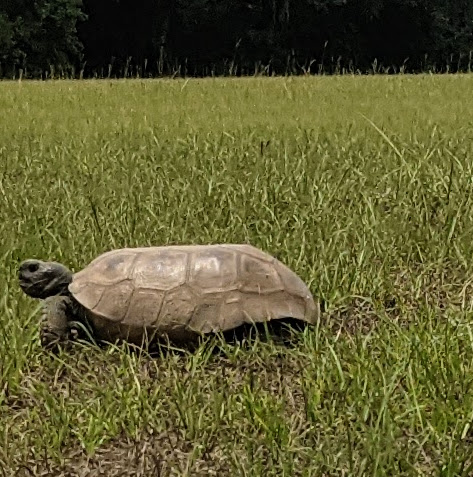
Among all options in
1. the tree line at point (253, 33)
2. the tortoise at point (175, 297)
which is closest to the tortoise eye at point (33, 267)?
the tortoise at point (175, 297)

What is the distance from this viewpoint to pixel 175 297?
2486mm

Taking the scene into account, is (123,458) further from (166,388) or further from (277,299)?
(277,299)

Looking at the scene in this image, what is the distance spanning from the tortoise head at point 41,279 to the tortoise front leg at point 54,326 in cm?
11

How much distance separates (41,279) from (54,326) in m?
0.21

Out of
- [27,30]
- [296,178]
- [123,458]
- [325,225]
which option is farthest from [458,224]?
[27,30]

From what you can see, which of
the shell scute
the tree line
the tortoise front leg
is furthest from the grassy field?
the tree line

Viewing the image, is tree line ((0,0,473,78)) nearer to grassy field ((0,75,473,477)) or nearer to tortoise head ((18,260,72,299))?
grassy field ((0,75,473,477))

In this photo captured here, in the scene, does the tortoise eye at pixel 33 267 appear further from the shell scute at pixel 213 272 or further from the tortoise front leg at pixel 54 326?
the shell scute at pixel 213 272

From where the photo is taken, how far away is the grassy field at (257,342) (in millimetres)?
1978

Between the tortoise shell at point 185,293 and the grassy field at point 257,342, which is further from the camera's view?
the tortoise shell at point 185,293

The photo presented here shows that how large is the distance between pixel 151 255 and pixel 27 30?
21519 mm

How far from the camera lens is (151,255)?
2.59 meters

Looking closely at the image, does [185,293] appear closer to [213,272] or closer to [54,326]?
[213,272]

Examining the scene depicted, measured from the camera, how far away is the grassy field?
1978 mm
